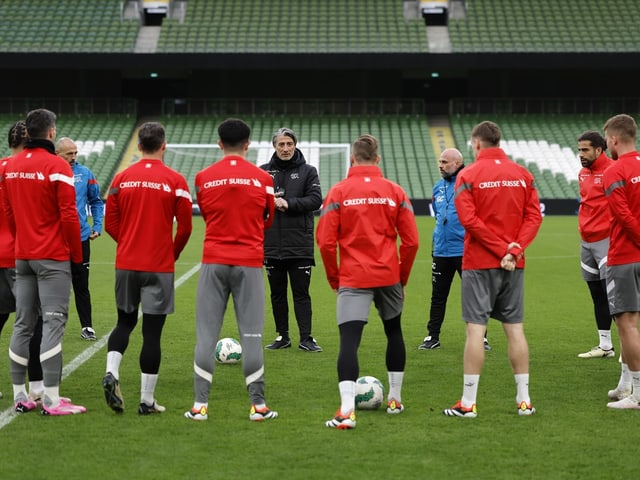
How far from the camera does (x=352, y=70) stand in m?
43.8

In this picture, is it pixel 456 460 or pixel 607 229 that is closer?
pixel 456 460

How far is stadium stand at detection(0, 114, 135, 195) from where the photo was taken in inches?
1495

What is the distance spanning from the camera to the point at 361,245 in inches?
254

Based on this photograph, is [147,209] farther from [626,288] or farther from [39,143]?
[626,288]

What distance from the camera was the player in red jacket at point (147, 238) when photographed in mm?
6527

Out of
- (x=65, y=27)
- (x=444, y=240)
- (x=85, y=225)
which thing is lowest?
(x=65, y=27)

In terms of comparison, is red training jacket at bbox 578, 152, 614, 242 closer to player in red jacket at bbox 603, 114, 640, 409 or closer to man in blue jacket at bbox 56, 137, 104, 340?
player in red jacket at bbox 603, 114, 640, 409

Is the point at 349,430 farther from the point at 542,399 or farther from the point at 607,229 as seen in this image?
the point at 607,229

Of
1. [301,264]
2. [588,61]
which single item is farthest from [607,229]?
[588,61]

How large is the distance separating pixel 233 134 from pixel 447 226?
3750 millimetres

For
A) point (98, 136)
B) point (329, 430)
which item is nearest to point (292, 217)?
point (329, 430)

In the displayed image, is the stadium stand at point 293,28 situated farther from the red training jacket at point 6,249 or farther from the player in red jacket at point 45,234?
the player in red jacket at point 45,234

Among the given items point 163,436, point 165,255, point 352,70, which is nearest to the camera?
point 163,436

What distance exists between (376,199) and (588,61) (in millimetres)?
36536
